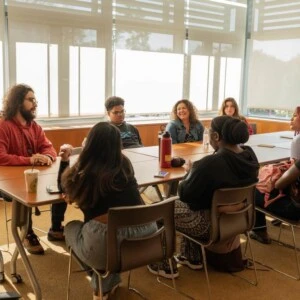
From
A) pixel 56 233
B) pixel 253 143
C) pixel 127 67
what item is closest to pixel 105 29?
pixel 127 67

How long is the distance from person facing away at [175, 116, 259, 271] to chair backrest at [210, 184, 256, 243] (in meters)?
0.08

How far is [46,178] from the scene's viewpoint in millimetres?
2551

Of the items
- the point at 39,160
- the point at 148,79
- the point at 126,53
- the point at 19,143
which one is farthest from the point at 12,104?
the point at 148,79

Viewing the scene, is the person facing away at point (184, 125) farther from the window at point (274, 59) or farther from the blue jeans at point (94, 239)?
the window at point (274, 59)

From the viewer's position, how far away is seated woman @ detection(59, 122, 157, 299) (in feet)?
6.50

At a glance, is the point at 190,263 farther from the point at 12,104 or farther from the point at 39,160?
the point at 12,104

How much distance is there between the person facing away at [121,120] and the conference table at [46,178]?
40 cm

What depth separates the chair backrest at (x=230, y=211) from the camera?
2373 mm

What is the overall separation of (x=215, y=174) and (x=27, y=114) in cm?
160

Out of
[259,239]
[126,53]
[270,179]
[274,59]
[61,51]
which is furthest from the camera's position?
[274,59]

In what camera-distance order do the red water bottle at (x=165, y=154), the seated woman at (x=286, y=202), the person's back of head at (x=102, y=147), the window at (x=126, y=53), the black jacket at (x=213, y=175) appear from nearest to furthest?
the person's back of head at (x=102, y=147) < the black jacket at (x=213, y=175) < the seated woman at (x=286, y=202) < the red water bottle at (x=165, y=154) < the window at (x=126, y=53)

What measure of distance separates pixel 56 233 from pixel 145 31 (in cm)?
332

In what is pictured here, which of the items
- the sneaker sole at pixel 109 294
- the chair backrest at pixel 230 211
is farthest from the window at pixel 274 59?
the sneaker sole at pixel 109 294

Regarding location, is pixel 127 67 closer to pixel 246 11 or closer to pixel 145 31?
pixel 145 31
